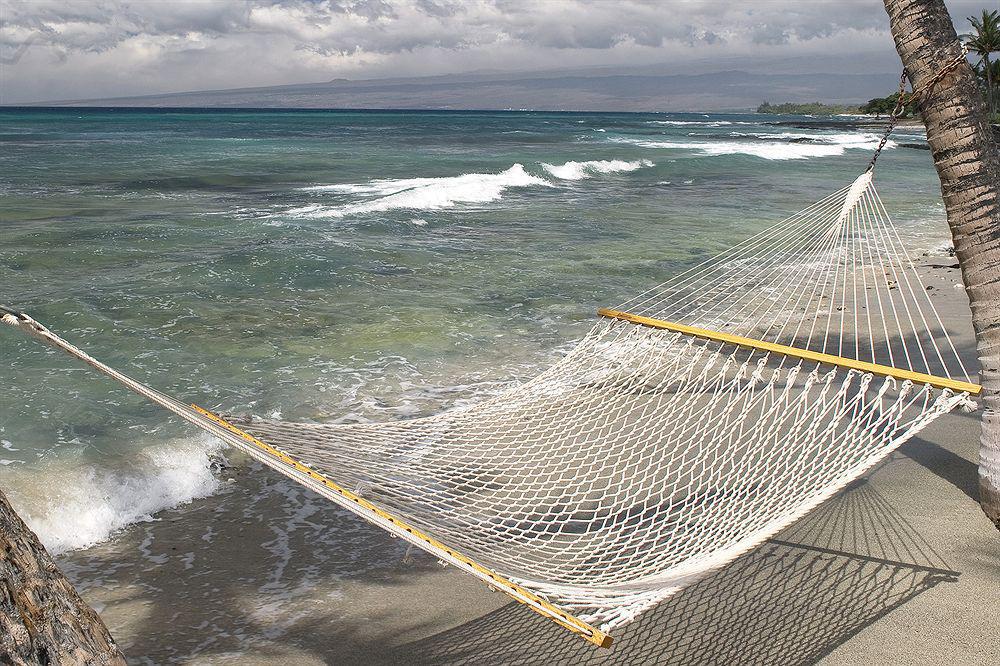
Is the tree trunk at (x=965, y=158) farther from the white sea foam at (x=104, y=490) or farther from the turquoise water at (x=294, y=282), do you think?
Result: the white sea foam at (x=104, y=490)

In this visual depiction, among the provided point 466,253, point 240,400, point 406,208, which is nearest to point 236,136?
point 406,208

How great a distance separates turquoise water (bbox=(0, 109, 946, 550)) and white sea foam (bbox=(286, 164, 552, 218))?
10cm

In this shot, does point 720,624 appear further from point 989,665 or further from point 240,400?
point 240,400

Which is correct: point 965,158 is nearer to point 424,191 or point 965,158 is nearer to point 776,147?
point 424,191

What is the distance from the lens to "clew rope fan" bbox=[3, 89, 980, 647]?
106 inches

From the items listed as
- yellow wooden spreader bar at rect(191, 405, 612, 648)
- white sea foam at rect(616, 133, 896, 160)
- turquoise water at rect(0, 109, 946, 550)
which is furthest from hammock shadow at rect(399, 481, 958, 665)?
white sea foam at rect(616, 133, 896, 160)

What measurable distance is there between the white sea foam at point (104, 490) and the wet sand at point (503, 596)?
0.15 meters

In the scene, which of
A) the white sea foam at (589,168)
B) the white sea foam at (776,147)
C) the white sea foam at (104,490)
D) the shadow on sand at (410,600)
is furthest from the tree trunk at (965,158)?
the white sea foam at (776,147)

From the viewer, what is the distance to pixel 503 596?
3.52m

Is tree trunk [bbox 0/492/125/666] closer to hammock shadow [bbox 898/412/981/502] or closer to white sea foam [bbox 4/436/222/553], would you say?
white sea foam [bbox 4/436/222/553]

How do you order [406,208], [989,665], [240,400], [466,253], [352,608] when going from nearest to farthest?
[989,665], [352,608], [240,400], [466,253], [406,208]

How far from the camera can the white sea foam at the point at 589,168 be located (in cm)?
2578

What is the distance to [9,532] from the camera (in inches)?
65.1

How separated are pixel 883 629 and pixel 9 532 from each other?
2874mm
